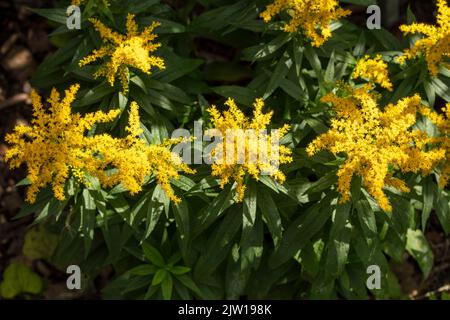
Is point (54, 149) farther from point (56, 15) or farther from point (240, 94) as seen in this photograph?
point (240, 94)

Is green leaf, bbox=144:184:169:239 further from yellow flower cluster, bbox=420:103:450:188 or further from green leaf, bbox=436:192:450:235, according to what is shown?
green leaf, bbox=436:192:450:235

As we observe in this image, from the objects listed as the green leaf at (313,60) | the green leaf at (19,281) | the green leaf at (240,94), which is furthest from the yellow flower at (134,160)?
the green leaf at (19,281)

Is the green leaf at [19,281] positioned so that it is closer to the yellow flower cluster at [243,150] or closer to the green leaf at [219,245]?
the green leaf at [219,245]

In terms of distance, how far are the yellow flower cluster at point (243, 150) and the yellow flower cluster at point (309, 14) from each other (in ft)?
3.30

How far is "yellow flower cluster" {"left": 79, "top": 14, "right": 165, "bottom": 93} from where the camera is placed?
522cm

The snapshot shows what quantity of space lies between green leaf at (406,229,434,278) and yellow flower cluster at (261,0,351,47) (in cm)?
275

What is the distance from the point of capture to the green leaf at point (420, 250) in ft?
22.4

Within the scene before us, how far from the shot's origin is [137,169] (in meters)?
4.90

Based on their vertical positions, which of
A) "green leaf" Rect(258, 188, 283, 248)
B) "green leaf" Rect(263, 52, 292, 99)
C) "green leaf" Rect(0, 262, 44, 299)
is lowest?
"green leaf" Rect(0, 262, 44, 299)

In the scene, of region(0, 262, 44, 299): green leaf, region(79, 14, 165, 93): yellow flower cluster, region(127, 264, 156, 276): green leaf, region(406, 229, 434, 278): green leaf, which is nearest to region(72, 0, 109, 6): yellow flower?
region(79, 14, 165, 93): yellow flower cluster
